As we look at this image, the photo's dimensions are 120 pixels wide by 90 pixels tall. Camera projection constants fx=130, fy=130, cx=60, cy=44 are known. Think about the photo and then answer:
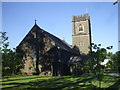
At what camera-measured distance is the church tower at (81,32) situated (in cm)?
4791

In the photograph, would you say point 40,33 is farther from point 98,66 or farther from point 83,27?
point 98,66

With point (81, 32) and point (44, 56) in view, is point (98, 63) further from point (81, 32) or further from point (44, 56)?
point (81, 32)

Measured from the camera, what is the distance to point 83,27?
49781 mm

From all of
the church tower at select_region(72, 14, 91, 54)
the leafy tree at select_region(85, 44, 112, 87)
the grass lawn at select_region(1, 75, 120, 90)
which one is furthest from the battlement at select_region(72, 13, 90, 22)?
the leafy tree at select_region(85, 44, 112, 87)

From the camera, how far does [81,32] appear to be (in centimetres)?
4956

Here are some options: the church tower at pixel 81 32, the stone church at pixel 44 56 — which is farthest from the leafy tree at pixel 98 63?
the church tower at pixel 81 32

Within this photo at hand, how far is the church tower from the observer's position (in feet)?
157

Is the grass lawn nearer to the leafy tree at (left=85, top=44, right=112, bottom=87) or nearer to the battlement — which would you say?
the leafy tree at (left=85, top=44, right=112, bottom=87)

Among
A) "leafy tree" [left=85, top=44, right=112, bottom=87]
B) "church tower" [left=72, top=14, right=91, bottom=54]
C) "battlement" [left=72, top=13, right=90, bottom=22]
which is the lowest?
"leafy tree" [left=85, top=44, right=112, bottom=87]

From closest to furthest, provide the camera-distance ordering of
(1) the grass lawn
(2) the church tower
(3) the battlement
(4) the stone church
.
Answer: (1) the grass lawn < (4) the stone church < (2) the church tower < (3) the battlement

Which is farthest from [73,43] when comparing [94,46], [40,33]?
[94,46]

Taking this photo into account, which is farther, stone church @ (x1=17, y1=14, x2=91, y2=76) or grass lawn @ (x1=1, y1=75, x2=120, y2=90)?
stone church @ (x1=17, y1=14, x2=91, y2=76)

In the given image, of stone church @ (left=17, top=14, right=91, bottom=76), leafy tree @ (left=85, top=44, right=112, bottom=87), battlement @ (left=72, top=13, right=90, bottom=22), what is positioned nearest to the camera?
leafy tree @ (left=85, top=44, right=112, bottom=87)

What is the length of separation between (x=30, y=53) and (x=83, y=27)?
23.7 m
